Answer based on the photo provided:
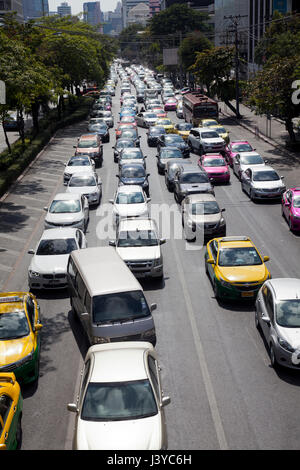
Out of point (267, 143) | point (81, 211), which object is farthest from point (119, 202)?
point (267, 143)

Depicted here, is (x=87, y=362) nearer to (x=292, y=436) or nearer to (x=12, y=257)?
(x=292, y=436)

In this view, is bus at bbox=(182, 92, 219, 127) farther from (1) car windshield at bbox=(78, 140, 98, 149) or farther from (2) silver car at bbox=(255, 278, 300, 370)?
(2) silver car at bbox=(255, 278, 300, 370)

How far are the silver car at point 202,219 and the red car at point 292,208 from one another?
2.82 m

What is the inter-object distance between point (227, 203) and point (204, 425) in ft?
62.8

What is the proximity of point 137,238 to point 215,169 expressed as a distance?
1453 centimetres

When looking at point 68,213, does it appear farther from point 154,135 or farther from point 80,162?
point 154,135

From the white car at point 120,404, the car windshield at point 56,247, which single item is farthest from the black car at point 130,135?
the white car at point 120,404

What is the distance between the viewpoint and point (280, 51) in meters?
52.8

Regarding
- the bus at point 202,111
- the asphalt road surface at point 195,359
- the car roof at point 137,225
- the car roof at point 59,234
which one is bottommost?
the asphalt road surface at point 195,359

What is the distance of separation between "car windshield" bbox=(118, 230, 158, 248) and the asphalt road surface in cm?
131

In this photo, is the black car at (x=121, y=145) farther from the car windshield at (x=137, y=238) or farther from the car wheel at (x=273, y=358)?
the car wheel at (x=273, y=358)

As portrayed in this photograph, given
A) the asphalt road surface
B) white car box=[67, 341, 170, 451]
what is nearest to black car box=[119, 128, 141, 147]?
the asphalt road surface

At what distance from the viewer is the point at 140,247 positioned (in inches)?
780

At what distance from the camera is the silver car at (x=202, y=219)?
2350 centimetres
